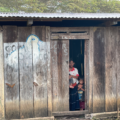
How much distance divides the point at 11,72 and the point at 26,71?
1.29 feet

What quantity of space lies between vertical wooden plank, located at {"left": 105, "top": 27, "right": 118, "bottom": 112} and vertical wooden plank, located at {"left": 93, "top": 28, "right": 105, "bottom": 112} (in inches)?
4.8

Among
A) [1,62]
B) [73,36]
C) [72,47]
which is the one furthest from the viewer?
[72,47]

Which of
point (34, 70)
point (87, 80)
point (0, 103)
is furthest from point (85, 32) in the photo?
point (0, 103)

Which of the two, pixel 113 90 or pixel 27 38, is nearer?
pixel 27 38

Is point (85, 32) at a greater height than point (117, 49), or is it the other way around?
point (85, 32)

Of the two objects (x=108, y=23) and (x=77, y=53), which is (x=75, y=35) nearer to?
(x=108, y=23)

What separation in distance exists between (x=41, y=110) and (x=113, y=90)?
86.0 inches

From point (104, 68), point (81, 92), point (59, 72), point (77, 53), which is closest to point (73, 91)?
point (81, 92)

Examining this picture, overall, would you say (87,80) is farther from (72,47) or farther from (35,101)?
(72,47)

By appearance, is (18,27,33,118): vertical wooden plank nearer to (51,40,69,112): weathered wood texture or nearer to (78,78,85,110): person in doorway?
(51,40,69,112): weathered wood texture

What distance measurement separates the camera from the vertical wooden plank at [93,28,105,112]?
14.9ft

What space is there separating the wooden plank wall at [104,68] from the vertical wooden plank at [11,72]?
6.84ft

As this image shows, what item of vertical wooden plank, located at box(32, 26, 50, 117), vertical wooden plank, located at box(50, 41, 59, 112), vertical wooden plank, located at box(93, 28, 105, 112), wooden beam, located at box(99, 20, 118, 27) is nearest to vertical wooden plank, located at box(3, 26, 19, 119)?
vertical wooden plank, located at box(32, 26, 50, 117)

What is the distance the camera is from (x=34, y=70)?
429 cm
